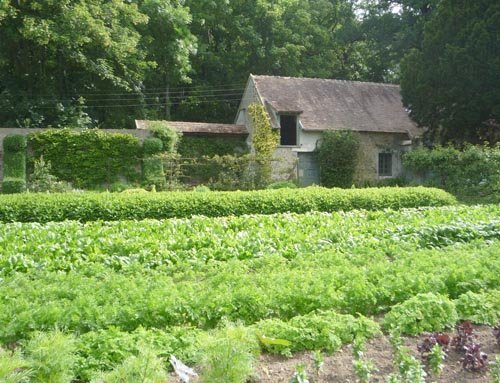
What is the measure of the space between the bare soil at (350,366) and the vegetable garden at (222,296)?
8 cm

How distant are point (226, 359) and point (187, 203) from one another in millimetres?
11655

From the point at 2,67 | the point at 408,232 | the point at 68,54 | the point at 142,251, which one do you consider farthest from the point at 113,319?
the point at 2,67

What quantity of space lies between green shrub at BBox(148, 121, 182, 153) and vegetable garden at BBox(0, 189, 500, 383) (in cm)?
1598

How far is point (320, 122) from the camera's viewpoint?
27703 millimetres

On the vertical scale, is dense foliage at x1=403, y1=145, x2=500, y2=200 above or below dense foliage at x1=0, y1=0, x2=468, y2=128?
below

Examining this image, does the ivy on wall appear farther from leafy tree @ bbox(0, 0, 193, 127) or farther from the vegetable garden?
the vegetable garden

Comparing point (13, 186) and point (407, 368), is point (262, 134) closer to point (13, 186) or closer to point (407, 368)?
point (13, 186)

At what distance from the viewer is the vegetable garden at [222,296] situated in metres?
4.03

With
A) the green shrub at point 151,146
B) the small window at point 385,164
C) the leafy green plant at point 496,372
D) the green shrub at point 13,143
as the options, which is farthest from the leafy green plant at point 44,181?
the leafy green plant at point 496,372

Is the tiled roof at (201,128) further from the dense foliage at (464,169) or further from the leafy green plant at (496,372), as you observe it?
the leafy green plant at (496,372)

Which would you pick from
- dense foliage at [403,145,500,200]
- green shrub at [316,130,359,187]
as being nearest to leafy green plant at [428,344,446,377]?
dense foliage at [403,145,500,200]

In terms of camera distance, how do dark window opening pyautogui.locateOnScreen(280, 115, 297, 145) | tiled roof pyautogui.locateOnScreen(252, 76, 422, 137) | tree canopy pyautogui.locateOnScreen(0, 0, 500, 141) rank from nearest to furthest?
tree canopy pyautogui.locateOnScreen(0, 0, 500, 141) < dark window opening pyautogui.locateOnScreen(280, 115, 297, 145) < tiled roof pyautogui.locateOnScreen(252, 76, 422, 137)

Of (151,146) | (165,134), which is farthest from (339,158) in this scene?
(151,146)

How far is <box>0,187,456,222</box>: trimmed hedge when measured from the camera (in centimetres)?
1441
